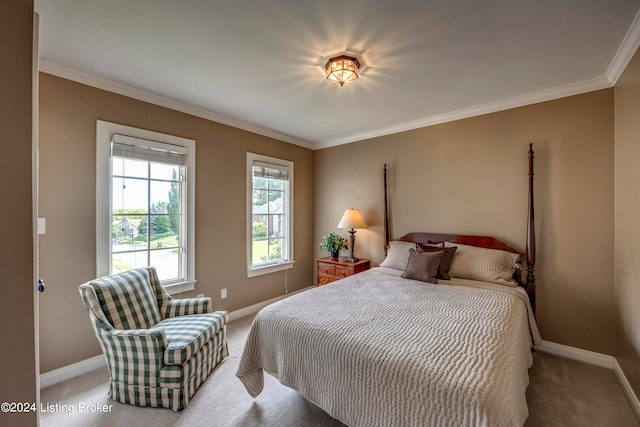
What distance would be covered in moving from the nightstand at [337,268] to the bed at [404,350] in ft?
3.37

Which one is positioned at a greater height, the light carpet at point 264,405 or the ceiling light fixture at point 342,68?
the ceiling light fixture at point 342,68

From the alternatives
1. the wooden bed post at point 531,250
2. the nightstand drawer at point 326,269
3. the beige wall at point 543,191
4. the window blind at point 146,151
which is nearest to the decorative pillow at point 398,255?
the beige wall at point 543,191

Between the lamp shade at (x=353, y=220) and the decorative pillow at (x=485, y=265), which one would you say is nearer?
the decorative pillow at (x=485, y=265)

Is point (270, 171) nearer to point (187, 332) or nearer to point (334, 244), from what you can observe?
point (334, 244)

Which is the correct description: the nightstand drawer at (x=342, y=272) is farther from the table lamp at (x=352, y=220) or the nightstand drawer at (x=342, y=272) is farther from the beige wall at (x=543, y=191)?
the beige wall at (x=543, y=191)

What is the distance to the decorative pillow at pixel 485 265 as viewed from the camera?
257 cm

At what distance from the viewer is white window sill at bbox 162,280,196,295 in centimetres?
282

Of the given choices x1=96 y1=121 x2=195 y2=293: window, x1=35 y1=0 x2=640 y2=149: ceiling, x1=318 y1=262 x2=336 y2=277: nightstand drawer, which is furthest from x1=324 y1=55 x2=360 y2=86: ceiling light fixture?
x1=318 y1=262 x2=336 y2=277: nightstand drawer

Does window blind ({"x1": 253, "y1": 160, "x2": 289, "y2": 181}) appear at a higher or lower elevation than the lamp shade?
higher

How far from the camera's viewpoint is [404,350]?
1340 millimetres

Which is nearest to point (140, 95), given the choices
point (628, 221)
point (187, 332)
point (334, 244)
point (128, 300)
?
point (128, 300)

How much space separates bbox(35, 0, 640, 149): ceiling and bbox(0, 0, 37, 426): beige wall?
747 millimetres

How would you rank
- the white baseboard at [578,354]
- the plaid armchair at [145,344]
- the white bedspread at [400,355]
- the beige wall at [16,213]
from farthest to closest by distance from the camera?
the white baseboard at [578,354], the plaid armchair at [145,344], the white bedspread at [400,355], the beige wall at [16,213]

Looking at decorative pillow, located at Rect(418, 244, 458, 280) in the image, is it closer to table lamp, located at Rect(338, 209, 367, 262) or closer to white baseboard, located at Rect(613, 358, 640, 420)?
table lamp, located at Rect(338, 209, 367, 262)
